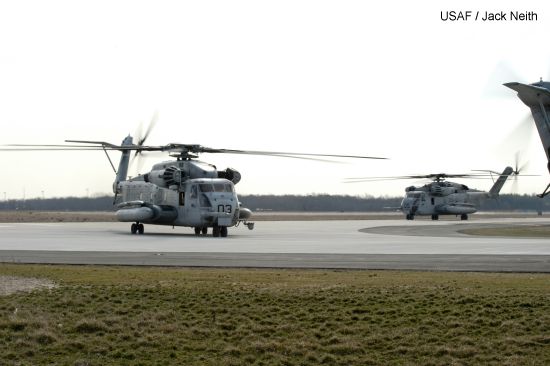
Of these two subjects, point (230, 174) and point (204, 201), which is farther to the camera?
point (230, 174)

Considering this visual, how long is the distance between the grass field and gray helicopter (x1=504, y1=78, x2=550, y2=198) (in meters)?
15.4

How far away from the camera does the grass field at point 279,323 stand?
610 inches

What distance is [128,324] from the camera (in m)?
17.2

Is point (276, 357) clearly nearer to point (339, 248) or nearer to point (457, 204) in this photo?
point (339, 248)

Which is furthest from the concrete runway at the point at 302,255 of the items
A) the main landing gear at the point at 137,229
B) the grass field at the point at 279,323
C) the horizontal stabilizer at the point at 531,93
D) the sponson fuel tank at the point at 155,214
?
the main landing gear at the point at 137,229

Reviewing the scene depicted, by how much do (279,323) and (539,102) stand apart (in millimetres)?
22640

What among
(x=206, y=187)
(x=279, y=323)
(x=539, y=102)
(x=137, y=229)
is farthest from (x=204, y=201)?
(x=279, y=323)

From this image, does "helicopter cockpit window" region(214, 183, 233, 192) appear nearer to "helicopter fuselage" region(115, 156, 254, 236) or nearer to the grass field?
"helicopter fuselage" region(115, 156, 254, 236)

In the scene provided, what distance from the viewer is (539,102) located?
35438mm

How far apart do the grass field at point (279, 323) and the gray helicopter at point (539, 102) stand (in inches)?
605

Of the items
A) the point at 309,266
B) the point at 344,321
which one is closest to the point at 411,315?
the point at 344,321

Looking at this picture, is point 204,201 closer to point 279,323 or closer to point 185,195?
point 185,195

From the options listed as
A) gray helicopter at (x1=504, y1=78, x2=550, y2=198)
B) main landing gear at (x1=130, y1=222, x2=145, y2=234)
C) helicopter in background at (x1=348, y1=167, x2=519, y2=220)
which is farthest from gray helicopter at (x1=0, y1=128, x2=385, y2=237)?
helicopter in background at (x1=348, y1=167, x2=519, y2=220)

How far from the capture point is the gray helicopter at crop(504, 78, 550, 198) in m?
34.3
